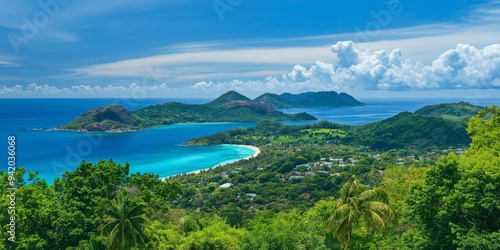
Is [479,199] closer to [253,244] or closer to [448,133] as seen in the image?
[253,244]

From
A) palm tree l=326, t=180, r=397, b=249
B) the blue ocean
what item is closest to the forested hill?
the blue ocean

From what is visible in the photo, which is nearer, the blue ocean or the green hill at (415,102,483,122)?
the blue ocean

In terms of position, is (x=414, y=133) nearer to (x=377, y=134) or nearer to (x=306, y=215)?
(x=377, y=134)

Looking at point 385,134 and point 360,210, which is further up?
point 360,210

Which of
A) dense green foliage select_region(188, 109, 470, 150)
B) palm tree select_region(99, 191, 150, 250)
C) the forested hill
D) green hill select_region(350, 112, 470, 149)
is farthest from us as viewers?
the forested hill

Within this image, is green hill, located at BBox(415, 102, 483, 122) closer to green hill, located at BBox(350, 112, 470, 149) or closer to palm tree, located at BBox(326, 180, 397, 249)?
green hill, located at BBox(350, 112, 470, 149)

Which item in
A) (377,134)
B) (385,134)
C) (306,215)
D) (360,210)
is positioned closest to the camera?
(360,210)

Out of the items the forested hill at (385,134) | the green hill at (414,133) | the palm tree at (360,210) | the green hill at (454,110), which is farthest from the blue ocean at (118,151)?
the green hill at (454,110)

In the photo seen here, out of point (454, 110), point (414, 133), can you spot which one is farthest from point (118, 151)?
point (454, 110)
